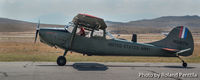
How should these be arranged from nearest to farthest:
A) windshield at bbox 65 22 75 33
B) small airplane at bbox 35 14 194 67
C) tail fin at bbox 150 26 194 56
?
small airplane at bbox 35 14 194 67 → windshield at bbox 65 22 75 33 → tail fin at bbox 150 26 194 56

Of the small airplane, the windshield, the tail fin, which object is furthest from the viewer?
the tail fin

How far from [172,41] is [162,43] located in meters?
0.58

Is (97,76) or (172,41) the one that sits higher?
(172,41)

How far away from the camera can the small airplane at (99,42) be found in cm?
1259

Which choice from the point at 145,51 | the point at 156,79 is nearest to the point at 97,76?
the point at 156,79

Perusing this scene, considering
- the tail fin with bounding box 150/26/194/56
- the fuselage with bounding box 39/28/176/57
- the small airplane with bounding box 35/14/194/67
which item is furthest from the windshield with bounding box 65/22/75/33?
the tail fin with bounding box 150/26/194/56

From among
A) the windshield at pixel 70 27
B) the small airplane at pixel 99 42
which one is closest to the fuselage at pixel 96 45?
the small airplane at pixel 99 42

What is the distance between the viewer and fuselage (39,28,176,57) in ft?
41.6

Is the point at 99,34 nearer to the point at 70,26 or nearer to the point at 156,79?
the point at 70,26

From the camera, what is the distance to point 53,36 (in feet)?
41.4

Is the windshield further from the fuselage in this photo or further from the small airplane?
the fuselage

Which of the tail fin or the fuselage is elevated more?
the tail fin

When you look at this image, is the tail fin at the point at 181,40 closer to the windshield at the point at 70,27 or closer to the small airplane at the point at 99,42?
the small airplane at the point at 99,42

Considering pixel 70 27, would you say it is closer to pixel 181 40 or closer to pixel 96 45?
pixel 96 45
